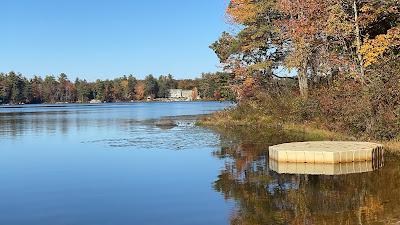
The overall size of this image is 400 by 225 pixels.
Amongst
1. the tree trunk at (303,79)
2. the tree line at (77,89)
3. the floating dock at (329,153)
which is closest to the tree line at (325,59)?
the tree trunk at (303,79)

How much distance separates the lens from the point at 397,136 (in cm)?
1827

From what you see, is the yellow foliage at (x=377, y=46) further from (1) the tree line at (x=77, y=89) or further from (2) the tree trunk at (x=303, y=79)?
(1) the tree line at (x=77, y=89)

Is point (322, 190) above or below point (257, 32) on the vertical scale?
below

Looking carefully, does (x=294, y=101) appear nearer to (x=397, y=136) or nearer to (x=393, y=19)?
(x=393, y=19)

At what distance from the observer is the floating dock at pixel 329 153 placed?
47.1 feet

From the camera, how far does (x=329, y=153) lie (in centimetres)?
1426

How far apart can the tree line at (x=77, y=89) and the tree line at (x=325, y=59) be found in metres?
101

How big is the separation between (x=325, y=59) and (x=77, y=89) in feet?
523

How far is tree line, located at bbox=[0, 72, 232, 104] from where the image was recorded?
143500mm

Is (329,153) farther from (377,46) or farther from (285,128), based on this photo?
(285,128)

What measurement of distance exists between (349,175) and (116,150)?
12.3 metres

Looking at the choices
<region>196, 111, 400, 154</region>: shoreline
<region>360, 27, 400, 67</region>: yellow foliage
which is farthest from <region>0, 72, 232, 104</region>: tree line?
<region>360, 27, 400, 67</region>: yellow foliage

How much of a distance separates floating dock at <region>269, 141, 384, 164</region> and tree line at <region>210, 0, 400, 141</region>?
3.67m

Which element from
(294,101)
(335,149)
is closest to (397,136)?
(335,149)
